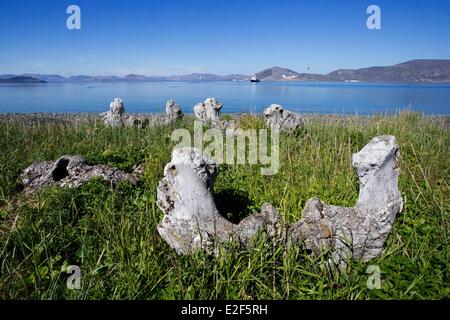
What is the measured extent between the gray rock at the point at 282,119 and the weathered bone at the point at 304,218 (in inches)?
237

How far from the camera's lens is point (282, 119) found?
30.6ft

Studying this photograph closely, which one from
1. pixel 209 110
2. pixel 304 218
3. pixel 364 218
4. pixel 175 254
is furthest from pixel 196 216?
pixel 209 110

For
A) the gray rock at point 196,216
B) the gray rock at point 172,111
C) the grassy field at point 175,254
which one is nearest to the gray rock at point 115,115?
the gray rock at point 172,111

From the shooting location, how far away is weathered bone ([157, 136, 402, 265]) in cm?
308

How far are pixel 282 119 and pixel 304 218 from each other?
6.46 meters

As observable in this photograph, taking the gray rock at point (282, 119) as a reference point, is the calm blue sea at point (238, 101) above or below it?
above

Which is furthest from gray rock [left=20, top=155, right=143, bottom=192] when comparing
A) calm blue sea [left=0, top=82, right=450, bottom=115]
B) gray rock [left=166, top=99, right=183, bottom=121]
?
calm blue sea [left=0, top=82, right=450, bottom=115]

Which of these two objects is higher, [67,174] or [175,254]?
[67,174]

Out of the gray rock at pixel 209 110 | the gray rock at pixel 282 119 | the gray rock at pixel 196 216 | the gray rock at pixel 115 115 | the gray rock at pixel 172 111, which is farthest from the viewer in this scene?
the gray rock at pixel 172 111

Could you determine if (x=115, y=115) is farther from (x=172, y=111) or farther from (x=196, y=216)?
(x=196, y=216)

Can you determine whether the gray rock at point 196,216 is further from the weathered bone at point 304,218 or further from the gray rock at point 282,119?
the gray rock at point 282,119

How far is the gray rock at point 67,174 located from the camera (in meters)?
4.76
